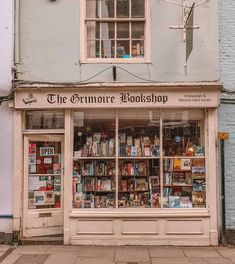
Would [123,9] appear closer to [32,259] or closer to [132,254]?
[132,254]

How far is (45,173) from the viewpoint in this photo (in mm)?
10766

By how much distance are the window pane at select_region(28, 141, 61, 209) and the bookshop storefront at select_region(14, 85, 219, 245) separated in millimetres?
24

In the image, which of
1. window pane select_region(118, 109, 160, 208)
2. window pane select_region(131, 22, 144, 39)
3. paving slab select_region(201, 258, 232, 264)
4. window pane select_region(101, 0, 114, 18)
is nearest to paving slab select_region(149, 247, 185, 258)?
paving slab select_region(201, 258, 232, 264)

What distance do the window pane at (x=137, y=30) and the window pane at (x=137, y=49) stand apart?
0.14 metres

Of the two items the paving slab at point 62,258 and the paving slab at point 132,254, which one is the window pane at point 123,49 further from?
the paving slab at point 62,258

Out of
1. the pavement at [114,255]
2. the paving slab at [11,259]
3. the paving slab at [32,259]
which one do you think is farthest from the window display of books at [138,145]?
the paving slab at [11,259]

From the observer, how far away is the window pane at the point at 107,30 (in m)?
10.8

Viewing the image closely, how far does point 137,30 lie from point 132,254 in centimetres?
516

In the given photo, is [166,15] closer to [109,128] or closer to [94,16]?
[94,16]

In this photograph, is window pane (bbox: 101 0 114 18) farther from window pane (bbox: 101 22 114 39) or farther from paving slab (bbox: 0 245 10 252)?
paving slab (bbox: 0 245 10 252)

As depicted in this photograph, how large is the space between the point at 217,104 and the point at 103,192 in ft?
10.9

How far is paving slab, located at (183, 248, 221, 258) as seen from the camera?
9.29 m

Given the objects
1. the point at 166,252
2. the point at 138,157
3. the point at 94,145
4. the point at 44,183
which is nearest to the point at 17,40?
the point at 94,145

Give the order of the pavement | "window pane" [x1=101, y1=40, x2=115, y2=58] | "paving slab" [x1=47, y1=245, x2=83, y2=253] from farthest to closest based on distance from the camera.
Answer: "window pane" [x1=101, y1=40, x2=115, y2=58] < "paving slab" [x1=47, y1=245, x2=83, y2=253] < the pavement
